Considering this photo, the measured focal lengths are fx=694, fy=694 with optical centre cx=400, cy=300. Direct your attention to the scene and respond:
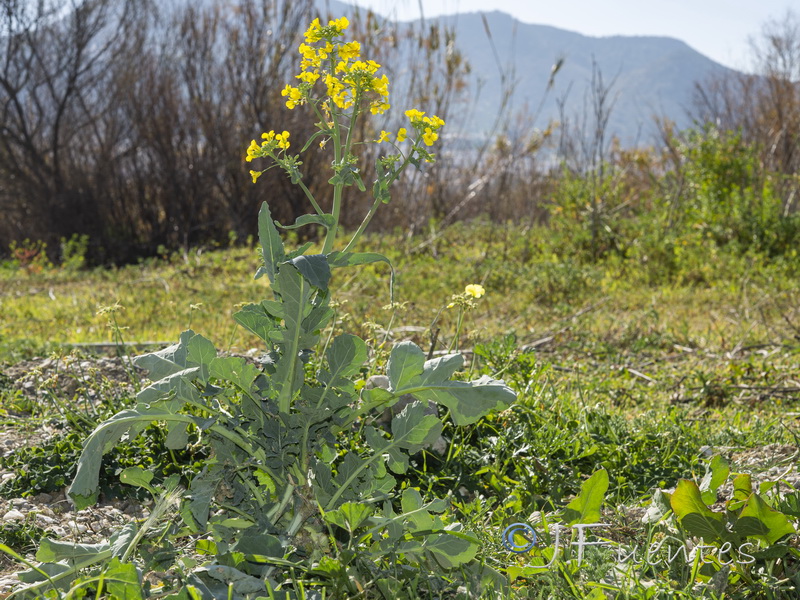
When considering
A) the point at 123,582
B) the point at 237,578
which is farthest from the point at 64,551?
the point at 237,578

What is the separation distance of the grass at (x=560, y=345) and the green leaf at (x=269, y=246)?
64 cm

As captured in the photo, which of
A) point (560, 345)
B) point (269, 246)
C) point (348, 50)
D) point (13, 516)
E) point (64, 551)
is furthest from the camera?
point (560, 345)

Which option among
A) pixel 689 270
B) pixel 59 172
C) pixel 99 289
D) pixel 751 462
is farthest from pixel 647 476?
pixel 59 172

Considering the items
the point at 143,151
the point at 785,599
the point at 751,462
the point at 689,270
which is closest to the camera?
the point at 785,599

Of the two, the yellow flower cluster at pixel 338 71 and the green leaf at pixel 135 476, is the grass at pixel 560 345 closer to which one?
the green leaf at pixel 135 476

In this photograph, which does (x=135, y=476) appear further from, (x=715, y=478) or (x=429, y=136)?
(x=715, y=478)

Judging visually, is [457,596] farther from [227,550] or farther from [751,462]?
[751,462]

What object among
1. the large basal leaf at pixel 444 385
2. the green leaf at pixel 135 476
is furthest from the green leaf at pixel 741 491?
the green leaf at pixel 135 476

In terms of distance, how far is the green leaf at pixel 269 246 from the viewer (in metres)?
1.47

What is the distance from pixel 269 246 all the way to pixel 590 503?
965 mm

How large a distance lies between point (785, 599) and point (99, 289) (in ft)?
20.9

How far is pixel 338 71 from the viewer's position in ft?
5.22

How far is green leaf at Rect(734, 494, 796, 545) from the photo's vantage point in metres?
1.47

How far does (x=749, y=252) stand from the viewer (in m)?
6.55
